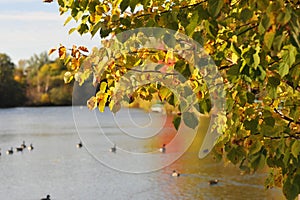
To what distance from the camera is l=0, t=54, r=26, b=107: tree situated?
9550 cm

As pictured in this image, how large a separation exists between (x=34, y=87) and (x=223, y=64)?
9820 centimetres

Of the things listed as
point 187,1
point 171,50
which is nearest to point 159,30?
point 171,50

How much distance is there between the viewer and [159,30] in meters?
3.87

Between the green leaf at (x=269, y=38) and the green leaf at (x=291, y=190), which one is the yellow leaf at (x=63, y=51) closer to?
the green leaf at (x=291, y=190)

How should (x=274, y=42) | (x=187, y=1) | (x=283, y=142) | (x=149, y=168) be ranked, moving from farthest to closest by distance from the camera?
(x=149, y=168)
(x=187, y=1)
(x=283, y=142)
(x=274, y=42)

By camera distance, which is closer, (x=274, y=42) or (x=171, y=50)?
(x=274, y=42)

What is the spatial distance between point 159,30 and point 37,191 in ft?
69.0

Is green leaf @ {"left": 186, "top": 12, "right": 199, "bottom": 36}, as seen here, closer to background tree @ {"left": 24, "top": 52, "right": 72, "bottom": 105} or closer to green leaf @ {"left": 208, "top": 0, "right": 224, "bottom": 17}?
green leaf @ {"left": 208, "top": 0, "right": 224, "bottom": 17}

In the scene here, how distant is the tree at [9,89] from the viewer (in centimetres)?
9550

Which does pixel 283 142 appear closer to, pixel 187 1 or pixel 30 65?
pixel 187 1

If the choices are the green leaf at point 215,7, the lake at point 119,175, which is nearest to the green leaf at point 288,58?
the green leaf at point 215,7

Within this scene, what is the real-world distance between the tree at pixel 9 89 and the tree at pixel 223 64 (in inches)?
3672

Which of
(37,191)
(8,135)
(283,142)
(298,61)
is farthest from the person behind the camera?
(8,135)

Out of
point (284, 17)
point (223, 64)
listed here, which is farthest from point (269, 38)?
point (223, 64)
